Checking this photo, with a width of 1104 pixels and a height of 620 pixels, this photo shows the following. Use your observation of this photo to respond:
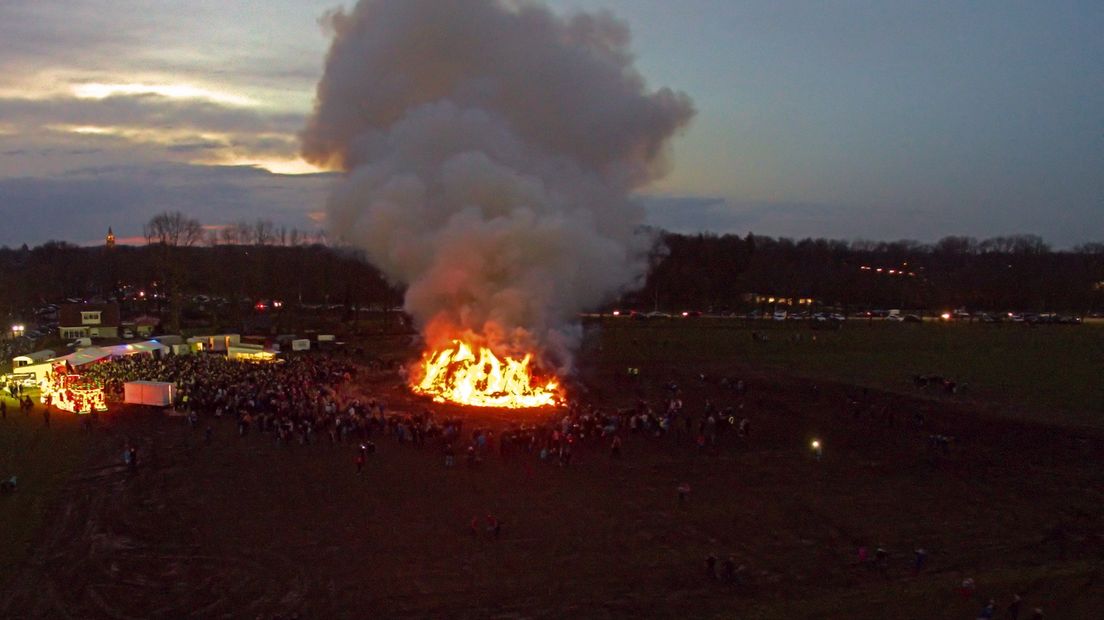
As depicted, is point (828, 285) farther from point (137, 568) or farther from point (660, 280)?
point (137, 568)

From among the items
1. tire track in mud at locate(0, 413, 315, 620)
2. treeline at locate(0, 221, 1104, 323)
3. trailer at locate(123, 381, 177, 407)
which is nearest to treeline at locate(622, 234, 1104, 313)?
treeline at locate(0, 221, 1104, 323)

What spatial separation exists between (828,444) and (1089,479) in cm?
547

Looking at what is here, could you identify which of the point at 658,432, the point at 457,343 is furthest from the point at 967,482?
the point at 457,343

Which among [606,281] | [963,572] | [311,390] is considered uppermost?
[606,281]

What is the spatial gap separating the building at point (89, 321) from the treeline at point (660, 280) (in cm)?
398

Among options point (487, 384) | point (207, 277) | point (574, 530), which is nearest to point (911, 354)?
point (487, 384)

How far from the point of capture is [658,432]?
2077cm

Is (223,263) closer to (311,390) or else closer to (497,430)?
(311,390)

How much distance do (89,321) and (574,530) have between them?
44.9 m

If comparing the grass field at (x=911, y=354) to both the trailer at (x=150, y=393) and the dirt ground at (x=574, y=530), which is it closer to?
the dirt ground at (x=574, y=530)

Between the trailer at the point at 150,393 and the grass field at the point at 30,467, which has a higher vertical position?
the trailer at the point at 150,393

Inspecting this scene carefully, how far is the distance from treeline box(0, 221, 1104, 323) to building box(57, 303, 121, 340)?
398 centimetres

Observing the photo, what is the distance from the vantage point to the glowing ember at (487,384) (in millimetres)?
24781

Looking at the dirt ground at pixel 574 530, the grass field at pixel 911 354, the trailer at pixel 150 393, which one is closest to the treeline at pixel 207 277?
the grass field at pixel 911 354
